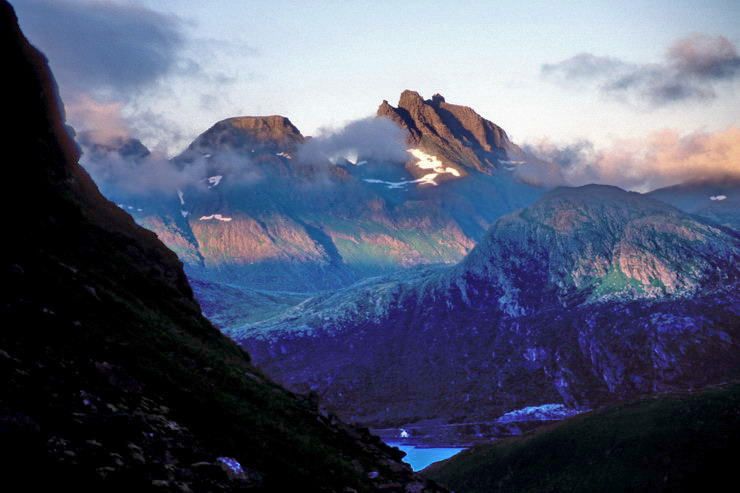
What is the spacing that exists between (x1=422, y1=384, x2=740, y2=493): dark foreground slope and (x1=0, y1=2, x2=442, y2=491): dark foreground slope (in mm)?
43718

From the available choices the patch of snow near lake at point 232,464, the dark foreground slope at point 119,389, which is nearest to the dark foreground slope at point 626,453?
the dark foreground slope at point 119,389

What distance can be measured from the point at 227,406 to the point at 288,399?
12864 mm

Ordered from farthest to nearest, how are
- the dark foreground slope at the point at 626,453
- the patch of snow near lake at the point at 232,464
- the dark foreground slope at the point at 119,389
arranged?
the dark foreground slope at the point at 626,453 < the patch of snow near lake at the point at 232,464 < the dark foreground slope at the point at 119,389

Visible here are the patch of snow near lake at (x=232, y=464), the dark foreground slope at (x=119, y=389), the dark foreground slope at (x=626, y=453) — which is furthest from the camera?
the dark foreground slope at (x=626, y=453)

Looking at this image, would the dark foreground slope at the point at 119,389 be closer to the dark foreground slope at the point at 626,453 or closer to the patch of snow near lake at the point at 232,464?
the patch of snow near lake at the point at 232,464

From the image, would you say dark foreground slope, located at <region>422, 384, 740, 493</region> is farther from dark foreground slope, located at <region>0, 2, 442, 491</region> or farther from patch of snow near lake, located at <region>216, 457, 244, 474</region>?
patch of snow near lake, located at <region>216, 457, 244, 474</region>

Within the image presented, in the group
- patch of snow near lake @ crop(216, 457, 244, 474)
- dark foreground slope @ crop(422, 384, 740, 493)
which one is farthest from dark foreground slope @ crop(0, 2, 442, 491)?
dark foreground slope @ crop(422, 384, 740, 493)

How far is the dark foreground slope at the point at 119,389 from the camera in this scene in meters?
19.7

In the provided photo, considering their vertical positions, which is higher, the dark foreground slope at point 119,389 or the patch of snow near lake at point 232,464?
the dark foreground slope at point 119,389

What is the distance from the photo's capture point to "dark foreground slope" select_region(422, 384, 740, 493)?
72.5 metres

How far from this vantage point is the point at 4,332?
2506 centimetres

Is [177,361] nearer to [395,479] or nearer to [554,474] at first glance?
[395,479]

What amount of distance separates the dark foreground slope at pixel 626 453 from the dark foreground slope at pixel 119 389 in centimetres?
4372

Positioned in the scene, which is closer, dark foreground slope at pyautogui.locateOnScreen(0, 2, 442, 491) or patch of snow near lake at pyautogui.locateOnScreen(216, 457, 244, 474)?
dark foreground slope at pyautogui.locateOnScreen(0, 2, 442, 491)
